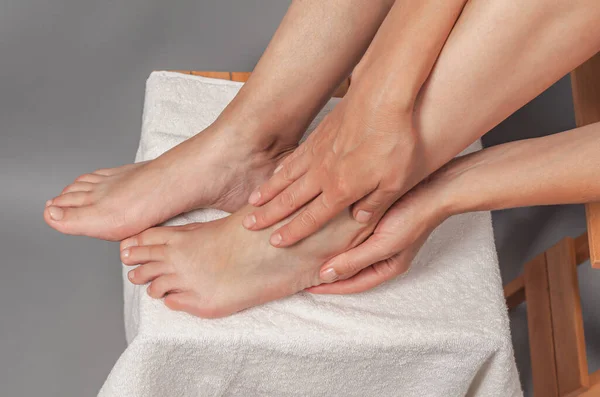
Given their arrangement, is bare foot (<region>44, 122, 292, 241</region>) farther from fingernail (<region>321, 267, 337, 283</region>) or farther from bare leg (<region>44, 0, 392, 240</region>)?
fingernail (<region>321, 267, 337, 283</region>)

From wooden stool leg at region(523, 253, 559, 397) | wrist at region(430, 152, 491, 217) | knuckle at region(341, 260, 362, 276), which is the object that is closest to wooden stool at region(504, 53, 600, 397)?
wooden stool leg at region(523, 253, 559, 397)

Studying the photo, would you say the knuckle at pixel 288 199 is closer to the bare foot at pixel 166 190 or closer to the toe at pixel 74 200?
the bare foot at pixel 166 190

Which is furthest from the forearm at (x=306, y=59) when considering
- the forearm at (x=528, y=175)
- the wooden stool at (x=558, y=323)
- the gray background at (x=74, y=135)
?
the gray background at (x=74, y=135)

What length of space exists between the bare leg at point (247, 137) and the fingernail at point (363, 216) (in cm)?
19

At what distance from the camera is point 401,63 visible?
0.83m

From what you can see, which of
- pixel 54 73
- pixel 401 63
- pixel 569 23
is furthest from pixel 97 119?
pixel 569 23

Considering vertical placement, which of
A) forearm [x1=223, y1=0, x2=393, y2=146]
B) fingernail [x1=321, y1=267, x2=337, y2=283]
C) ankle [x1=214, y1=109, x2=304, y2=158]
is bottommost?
fingernail [x1=321, y1=267, x2=337, y2=283]

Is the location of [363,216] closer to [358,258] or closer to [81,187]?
[358,258]

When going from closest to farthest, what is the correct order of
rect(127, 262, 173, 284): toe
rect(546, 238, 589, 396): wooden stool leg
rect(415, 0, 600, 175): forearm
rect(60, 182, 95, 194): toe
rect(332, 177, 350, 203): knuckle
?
rect(415, 0, 600, 175): forearm < rect(332, 177, 350, 203): knuckle < rect(127, 262, 173, 284): toe < rect(60, 182, 95, 194): toe < rect(546, 238, 589, 396): wooden stool leg

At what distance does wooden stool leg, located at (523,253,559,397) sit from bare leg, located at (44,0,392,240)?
24.5 inches

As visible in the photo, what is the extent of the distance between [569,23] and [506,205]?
0.25 meters

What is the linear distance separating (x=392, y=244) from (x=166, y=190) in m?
0.33

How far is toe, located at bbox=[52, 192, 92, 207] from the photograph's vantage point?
1094mm

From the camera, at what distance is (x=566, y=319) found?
1332 millimetres
